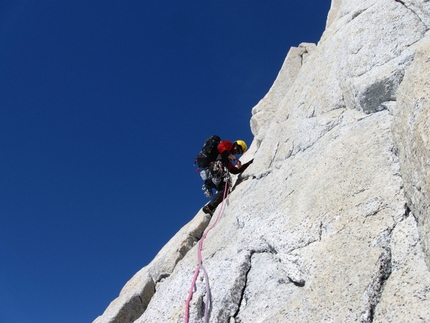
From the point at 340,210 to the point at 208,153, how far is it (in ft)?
22.6

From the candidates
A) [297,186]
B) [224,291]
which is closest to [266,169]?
[297,186]

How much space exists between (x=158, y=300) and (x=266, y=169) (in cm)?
344

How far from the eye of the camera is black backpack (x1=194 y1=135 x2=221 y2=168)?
37.5ft

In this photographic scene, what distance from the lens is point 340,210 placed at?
480cm

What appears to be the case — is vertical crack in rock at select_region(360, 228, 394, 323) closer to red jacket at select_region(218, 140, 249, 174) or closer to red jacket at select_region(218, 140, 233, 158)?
red jacket at select_region(218, 140, 249, 174)

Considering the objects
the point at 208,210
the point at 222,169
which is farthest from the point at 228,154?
the point at 208,210

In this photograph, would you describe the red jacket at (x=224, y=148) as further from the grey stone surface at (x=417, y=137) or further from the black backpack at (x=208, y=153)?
the grey stone surface at (x=417, y=137)

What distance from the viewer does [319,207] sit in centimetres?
516

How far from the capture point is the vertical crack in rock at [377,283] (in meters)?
3.58

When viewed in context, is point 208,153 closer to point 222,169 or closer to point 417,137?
point 222,169

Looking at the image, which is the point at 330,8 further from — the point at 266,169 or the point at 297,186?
the point at 297,186

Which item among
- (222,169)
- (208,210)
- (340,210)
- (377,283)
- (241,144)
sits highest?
(241,144)

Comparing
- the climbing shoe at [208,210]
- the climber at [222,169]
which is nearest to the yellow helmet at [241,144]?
the climber at [222,169]

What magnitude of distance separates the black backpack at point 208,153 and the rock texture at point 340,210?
7.99 ft
